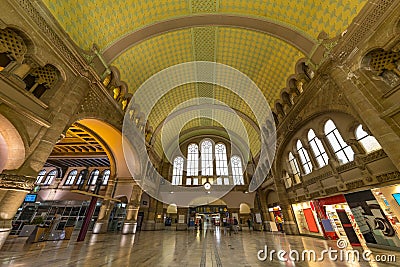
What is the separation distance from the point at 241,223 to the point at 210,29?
21.2m

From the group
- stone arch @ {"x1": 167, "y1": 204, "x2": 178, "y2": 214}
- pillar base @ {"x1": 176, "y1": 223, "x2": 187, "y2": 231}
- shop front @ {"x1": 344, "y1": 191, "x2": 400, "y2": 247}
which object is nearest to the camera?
shop front @ {"x1": 344, "y1": 191, "x2": 400, "y2": 247}

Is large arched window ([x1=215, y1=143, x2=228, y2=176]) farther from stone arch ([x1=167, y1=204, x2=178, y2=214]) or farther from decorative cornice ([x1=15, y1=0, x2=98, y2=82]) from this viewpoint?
decorative cornice ([x1=15, y1=0, x2=98, y2=82])

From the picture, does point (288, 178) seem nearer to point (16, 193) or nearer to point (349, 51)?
point (349, 51)

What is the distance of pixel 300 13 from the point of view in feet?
29.7

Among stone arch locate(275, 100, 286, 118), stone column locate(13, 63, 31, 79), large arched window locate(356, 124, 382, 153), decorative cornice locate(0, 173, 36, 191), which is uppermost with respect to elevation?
stone arch locate(275, 100, 286, 118)

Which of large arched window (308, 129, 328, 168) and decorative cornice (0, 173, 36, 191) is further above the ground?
large arched window (308, 129, 328, 168)

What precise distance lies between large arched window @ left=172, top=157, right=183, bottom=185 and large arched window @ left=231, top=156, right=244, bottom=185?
791 centimetres

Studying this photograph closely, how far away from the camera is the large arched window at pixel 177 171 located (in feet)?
72.9

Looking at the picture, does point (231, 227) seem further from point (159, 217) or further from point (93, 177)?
point (93, 177)

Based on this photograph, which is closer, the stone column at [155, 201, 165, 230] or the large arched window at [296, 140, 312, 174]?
the large arched window at [296, 140, 312, 174]

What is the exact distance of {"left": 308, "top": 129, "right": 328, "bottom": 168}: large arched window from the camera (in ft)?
32.0

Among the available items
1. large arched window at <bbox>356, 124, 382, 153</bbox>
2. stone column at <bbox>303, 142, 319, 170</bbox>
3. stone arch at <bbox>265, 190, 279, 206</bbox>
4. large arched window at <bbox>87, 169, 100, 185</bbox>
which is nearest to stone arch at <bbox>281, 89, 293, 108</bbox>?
stone column at <bbox>303, 142, 319, 170</bbox>

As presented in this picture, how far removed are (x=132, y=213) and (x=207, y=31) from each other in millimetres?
15894

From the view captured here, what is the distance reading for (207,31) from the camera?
1190 cm
